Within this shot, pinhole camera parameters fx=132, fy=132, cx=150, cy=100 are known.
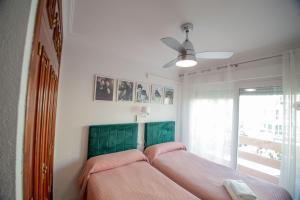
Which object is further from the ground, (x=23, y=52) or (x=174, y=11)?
(x=174, y=11)

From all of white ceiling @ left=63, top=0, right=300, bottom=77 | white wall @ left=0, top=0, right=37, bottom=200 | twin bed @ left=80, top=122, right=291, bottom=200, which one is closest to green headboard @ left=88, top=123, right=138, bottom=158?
twin bed @ left=80, top=122, right=291, bottom=200

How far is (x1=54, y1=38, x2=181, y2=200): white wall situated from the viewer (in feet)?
6.25

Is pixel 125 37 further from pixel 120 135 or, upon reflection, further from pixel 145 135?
pixel 145 135

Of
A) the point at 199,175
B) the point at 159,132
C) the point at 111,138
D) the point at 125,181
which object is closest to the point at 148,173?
the point at 125,181

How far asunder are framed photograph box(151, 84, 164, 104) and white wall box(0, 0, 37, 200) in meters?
2.56

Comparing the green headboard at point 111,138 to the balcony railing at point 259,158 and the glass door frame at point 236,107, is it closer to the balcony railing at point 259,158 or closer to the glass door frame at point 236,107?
the glass door frame at point 236,107

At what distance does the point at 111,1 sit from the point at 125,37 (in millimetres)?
667

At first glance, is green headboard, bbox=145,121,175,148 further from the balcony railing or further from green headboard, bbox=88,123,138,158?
the balcony railing

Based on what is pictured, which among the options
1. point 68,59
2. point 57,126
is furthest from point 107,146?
point 68,59

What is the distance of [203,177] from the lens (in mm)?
1802

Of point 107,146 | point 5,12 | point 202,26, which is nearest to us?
point 5,12

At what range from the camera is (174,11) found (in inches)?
53.8

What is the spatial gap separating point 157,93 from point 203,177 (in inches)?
70.8

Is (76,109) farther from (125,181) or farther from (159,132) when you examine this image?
(159,132)
